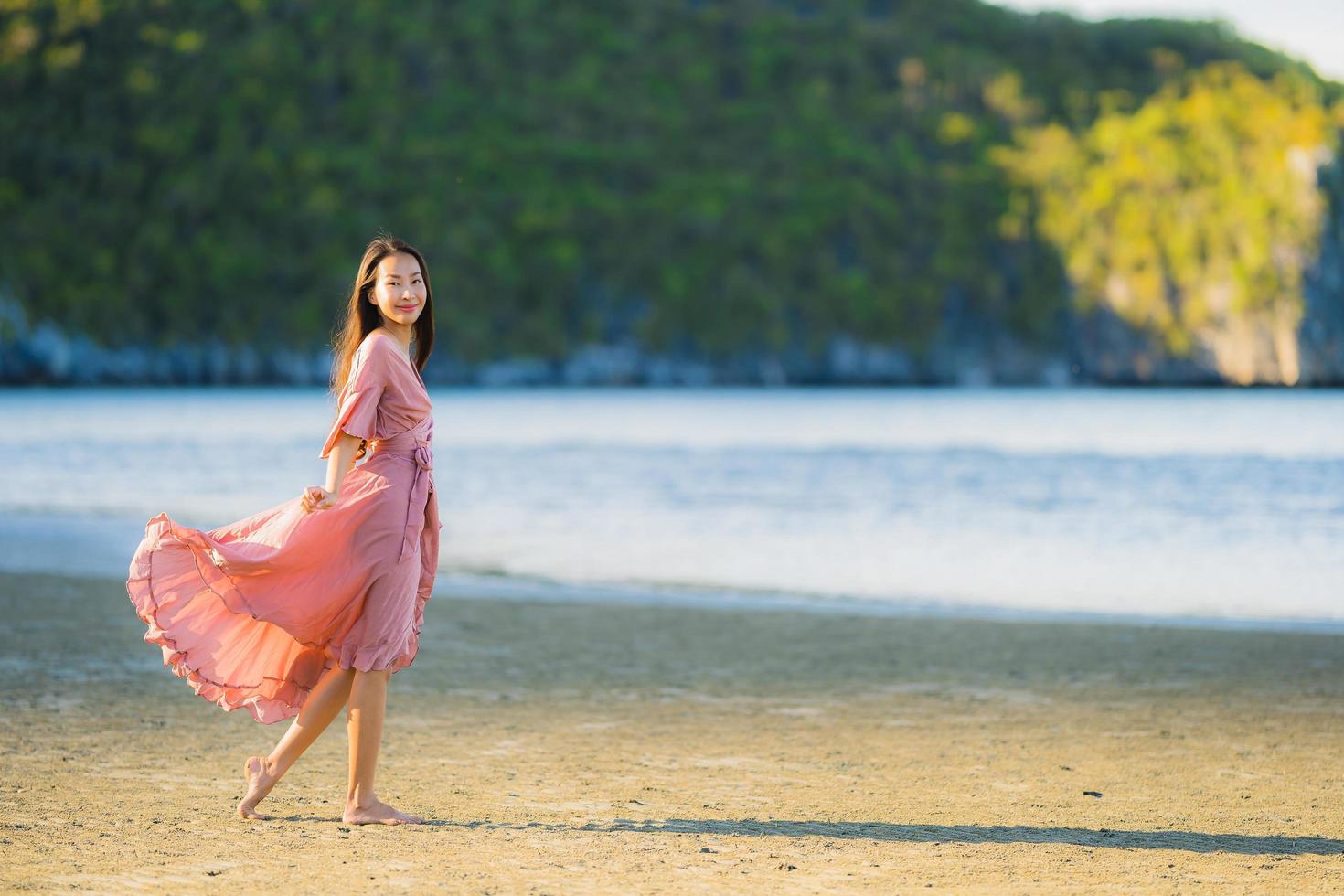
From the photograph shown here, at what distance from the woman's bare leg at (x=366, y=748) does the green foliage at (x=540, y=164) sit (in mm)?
127466

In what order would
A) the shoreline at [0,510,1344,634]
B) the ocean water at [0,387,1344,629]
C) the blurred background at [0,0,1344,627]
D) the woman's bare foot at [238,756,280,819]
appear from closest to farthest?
1. the woman's bare foot at [238,756,280,819]
2. the shoreline at [0,510,1344,634]
3. the ocean water at [0,387,1344,629]
4. the blurred background at [0,0,1344,627]

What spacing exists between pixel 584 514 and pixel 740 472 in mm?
11430

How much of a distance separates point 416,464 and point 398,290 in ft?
1.69

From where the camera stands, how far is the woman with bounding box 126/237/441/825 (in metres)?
4.55

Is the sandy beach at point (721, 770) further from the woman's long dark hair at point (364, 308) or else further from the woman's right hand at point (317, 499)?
the woman's long dark hair at point (364, 308)

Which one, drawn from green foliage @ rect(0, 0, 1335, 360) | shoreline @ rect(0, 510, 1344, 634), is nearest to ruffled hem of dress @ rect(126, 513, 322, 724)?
shoreline @ rect(0, 510, 1344, 634)

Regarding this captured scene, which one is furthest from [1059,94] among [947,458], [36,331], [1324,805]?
[1324,805]

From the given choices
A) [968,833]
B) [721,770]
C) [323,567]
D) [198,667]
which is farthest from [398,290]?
[968,833]

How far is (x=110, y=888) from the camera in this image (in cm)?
404

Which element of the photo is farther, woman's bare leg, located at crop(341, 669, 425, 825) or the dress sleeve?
woman's bare leg, located at crop(341, 669, 425, 825)

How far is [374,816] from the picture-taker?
4.72 m

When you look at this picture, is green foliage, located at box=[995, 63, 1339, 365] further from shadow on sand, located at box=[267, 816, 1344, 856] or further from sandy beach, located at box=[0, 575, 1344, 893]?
shadow on sand, located at box=[267, 816, 1344, 856]

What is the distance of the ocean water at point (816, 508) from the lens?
13.1m

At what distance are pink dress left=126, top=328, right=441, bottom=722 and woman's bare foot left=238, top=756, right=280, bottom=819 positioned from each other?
20 cm
